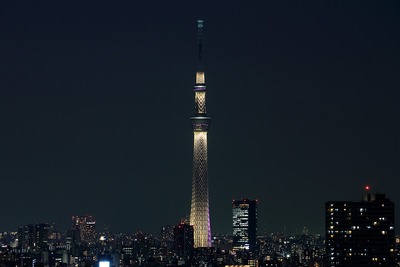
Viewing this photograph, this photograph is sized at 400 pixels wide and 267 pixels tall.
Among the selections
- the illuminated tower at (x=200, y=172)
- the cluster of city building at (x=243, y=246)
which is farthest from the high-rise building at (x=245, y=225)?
the illuminated tower at (x=200, y=172)

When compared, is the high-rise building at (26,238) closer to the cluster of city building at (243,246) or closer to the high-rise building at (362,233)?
the cluster of city building at (243,246)

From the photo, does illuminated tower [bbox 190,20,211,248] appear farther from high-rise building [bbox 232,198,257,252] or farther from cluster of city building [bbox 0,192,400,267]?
high-rise building [bbox 232,198,257,252]

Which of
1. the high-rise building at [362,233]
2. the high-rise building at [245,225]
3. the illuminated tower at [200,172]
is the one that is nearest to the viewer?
the high-rise building at [362,233]

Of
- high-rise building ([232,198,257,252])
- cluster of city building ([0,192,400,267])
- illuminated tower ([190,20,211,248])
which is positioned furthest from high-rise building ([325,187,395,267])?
high-rise building ([232,198,257,252])

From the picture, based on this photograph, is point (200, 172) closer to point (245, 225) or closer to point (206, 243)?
point (206, 243)

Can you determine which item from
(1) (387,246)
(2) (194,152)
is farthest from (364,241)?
(2) (194,152)

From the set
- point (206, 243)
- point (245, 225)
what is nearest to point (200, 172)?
point (206, 243)
